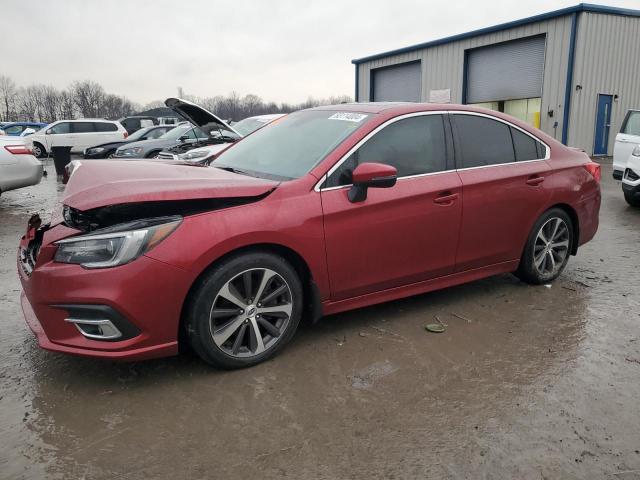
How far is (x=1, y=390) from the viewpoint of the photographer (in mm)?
2869

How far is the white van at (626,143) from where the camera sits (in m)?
8.84

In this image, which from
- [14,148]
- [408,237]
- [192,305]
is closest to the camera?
[192,305]

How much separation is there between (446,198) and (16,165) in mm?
7743

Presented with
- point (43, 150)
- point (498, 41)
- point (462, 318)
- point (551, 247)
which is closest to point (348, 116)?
point (462, 318)

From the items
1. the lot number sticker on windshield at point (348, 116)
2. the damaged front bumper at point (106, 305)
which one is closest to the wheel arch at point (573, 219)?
the lot number sticker on windshield at point (348, 116)

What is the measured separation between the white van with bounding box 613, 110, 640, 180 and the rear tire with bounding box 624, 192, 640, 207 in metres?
0.44

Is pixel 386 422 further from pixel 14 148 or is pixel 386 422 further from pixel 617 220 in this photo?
pixel 14 148

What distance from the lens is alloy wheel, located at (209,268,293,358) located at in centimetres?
294

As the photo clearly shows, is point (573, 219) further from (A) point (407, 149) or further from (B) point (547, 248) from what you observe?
(A) point (407, 149)

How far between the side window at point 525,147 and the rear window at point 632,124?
6.14 metres

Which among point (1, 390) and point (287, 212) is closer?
point (1, 390)

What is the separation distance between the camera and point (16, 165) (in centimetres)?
853

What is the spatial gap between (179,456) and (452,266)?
2.39 m

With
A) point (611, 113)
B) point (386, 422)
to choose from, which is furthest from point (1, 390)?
point (611, 113)
